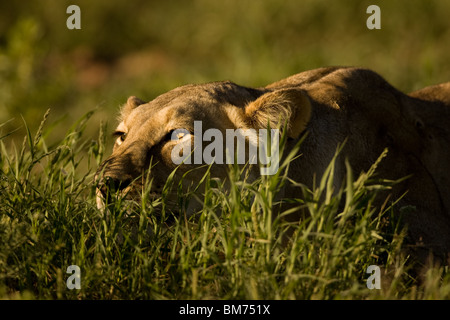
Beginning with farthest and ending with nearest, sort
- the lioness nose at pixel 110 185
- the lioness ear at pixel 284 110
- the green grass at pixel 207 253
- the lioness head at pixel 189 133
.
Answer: the lioness ear at pixel 284 110, the lioness head at pixel 189 133, the lioness nose at pixel 110 185, the green grass at pixel 207 253

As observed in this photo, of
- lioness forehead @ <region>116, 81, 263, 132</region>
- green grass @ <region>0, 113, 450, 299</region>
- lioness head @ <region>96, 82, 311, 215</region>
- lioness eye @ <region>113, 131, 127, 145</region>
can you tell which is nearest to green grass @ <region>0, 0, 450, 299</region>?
green grass @ <region>0, 113, 450, 299</region>

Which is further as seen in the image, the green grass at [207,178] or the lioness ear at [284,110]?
the lioness ear at [284,110]

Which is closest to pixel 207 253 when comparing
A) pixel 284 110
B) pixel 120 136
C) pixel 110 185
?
pixel 110 185

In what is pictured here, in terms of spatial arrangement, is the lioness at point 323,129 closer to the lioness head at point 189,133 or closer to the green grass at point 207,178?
the lioness head at point 189,133

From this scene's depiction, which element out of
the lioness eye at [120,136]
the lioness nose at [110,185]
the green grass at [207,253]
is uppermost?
the lioness eye at [120,136]

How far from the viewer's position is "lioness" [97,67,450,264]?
3.45 meters

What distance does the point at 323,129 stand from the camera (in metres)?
3.72

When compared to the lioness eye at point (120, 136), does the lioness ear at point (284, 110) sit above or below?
above

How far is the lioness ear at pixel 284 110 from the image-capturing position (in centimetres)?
347

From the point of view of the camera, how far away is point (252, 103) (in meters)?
3.56

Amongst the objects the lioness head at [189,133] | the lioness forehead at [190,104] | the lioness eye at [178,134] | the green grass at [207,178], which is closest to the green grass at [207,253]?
the green grass at [207,178]

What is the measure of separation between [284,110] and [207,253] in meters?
0.92

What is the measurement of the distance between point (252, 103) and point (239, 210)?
797 millimetres

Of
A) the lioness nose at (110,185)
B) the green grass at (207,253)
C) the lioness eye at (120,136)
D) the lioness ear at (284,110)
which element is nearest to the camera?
the green grass at (207,253)
